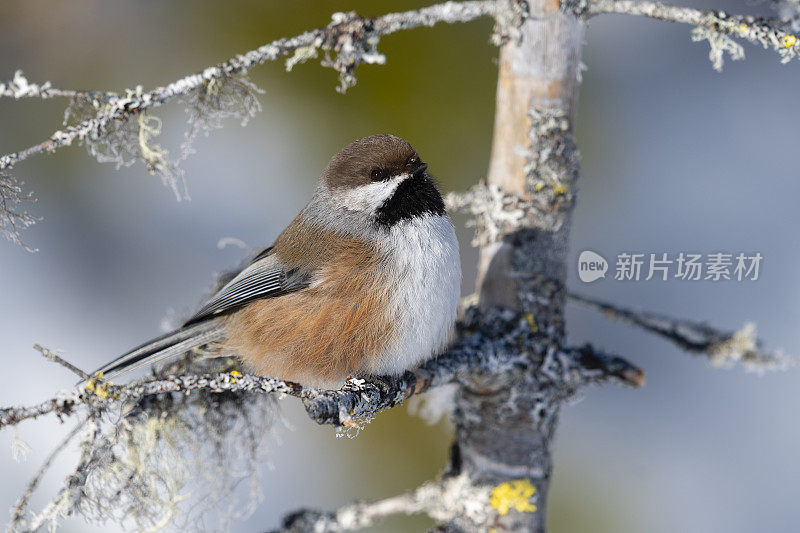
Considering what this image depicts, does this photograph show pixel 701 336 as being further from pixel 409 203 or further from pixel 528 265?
pixel 409 203

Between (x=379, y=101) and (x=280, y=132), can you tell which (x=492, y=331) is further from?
(x=280, y=132)

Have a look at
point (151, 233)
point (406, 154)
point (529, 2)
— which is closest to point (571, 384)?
point (406, 154)

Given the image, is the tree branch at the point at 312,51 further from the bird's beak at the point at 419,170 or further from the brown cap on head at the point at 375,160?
the bird's beak at the point at 419,170

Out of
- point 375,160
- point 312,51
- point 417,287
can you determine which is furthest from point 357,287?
point 312,51

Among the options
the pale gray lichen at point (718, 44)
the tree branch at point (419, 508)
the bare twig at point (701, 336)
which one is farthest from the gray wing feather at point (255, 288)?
the pale gray lichen at point (718, 44)

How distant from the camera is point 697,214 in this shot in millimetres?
3625

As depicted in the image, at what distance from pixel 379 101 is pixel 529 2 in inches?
42.7

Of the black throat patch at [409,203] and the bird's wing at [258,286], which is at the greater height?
the black throat patch at [409,203]

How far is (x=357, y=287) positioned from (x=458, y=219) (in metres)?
1.50

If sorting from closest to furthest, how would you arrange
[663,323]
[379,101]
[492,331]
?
[492,331]
[663,323]
[379,101]

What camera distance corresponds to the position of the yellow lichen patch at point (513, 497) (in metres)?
2.22

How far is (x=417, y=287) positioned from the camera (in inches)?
79.7

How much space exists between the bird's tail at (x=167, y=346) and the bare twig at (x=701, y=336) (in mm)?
1372

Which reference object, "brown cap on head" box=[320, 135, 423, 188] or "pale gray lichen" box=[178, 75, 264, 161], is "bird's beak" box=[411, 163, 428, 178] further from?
"pale gray lichen" box=[178, 75, 264, 161]
